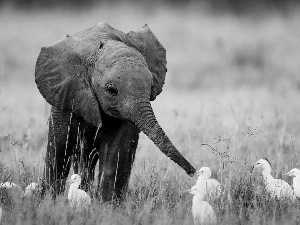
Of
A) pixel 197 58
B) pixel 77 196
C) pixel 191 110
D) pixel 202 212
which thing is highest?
pixel 197 58

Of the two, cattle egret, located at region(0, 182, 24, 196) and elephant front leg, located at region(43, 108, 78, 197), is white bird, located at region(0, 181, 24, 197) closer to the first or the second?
cattle egret, located at region(0, 182, 24, 196)

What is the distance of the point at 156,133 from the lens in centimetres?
923

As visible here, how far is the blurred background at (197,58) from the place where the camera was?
53.3ft

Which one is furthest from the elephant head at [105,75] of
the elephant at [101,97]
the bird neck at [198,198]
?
the bird neck at [198,198]

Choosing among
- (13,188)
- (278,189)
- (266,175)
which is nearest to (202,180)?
(278,189)

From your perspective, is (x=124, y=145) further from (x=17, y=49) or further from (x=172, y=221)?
(x=17, y=49)

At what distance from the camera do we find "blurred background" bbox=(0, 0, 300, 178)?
16.2 metres

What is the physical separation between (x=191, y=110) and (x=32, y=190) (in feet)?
26.9

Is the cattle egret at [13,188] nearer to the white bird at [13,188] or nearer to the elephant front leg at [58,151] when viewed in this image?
the white bird at [13,188]

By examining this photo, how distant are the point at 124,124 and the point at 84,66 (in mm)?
676

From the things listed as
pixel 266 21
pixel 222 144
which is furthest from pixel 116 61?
pixel 266 21

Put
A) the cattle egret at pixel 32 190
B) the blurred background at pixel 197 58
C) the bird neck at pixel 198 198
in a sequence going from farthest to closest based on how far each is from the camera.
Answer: the blurred background at pixel 197 58, the cattle egret at pixel 32 190, the bird neck at pixel 198 198

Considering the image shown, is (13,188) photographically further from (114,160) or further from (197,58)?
(197,58)

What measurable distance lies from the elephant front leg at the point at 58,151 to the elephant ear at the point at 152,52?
2.98ft
